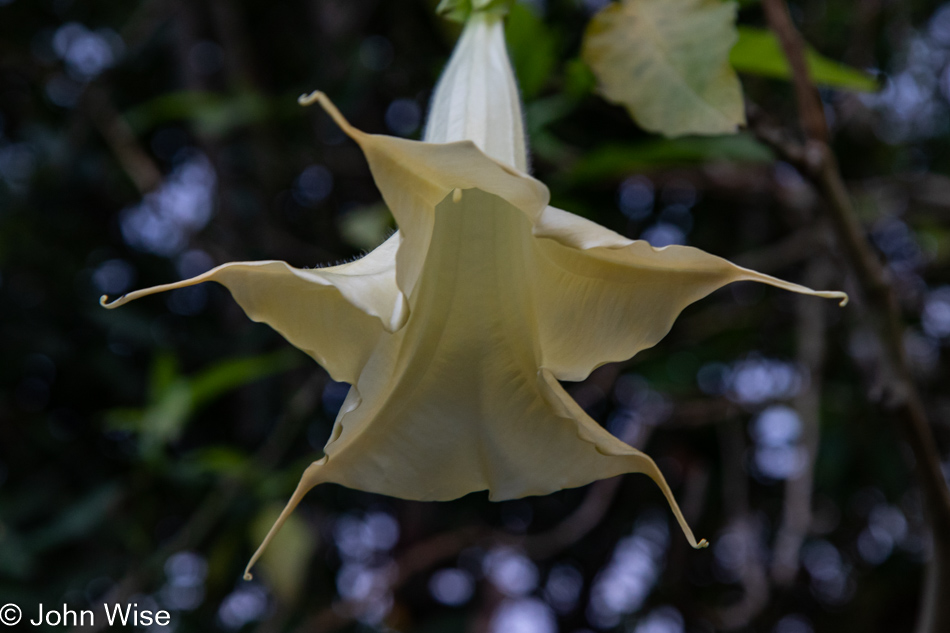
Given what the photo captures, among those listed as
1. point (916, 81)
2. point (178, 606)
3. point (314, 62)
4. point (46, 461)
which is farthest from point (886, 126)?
point (46, 461)

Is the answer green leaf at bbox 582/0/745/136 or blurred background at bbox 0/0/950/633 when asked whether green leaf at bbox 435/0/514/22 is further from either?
blurred background at bbox 0/0/950/633

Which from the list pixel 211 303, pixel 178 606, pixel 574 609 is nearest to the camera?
pixel 178 606

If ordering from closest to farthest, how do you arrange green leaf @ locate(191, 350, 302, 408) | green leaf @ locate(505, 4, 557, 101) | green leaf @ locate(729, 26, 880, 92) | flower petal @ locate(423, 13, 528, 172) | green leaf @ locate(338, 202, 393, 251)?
flower petal @ locate(423, 13, 528, 172) < green leaf @ locate(729, 26, 880, 92) < green leaf @ locate(505, 4, 557, 101) < green leaf @ locate(338, 202, 393, 251) < green leaf @ locate(191, 350, 302, 408)

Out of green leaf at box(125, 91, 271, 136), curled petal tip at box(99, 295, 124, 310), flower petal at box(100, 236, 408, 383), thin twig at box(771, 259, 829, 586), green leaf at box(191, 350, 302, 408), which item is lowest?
thin twig at box(771, 259, 829, 586)

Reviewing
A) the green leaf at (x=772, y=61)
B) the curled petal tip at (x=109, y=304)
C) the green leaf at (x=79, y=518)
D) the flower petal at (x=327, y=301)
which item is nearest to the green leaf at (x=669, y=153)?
the green leaf at (x=772, y=61)

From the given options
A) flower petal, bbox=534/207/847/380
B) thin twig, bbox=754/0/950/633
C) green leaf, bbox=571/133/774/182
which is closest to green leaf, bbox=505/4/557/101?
green leaf, bbox=571/133/774/182

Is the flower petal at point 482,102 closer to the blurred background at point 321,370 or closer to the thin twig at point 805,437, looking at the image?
the blurred background at point 321,370

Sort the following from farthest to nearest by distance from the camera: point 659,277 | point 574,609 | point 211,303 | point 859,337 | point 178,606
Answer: point 574,609 < point 211,303 < point 178,606 < point 859,337 < point 659,277

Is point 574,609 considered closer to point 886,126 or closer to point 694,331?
point 694,331
